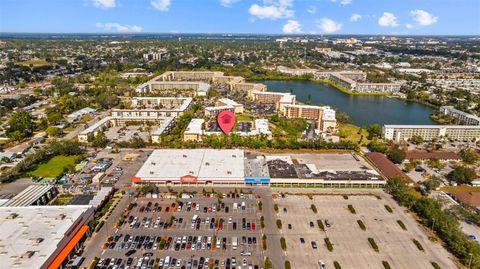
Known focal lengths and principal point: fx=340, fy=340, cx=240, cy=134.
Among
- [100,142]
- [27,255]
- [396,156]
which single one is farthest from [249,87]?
[27,255]

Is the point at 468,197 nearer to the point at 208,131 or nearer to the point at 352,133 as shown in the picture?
the point at 352,133

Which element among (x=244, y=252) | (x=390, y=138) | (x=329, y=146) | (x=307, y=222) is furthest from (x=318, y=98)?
(x=244, y=252)

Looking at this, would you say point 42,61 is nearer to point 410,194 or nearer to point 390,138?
point 390,138

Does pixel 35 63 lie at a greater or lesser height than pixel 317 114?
greater

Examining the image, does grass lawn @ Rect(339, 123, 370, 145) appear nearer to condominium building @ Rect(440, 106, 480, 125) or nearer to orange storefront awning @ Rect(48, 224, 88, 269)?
condominium building @ Rect(440, 106, 480, 125)

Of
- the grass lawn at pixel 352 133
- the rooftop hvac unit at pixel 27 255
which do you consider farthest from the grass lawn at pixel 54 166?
the grass lawn at pixel 352 133

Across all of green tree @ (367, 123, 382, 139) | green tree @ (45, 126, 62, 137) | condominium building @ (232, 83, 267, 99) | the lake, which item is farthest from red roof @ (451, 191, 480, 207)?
condominium building @ (232, 83, 267, 99)
